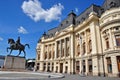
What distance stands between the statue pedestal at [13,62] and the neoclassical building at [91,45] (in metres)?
16.2

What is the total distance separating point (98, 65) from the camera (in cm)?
3142

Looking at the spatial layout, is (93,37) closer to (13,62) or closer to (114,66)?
(114,66)

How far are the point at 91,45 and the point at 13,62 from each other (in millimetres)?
21613

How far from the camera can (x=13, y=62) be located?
24.4 metres

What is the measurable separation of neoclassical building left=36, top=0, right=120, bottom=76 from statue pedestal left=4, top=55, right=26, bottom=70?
1622 centimetres

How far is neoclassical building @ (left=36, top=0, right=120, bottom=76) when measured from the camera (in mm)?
28641

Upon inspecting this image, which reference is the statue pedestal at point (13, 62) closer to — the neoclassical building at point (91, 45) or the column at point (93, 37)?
the neoclassical building at point (91, 45)

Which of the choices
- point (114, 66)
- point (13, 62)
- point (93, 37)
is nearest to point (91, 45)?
point (93, 37)

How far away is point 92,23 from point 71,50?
1364cm

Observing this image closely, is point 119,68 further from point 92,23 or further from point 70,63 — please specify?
point 70,63

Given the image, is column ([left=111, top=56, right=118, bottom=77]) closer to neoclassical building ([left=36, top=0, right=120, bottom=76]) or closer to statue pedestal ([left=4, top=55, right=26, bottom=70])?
neoclassical building ([left=36, top=0, right=120, bottom=76])

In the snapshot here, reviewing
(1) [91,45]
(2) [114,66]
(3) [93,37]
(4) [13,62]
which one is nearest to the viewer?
(4) [13,62]

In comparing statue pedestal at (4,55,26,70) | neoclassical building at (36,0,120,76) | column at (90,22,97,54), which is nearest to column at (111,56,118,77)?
neoclassical building at (36,0,120,76)

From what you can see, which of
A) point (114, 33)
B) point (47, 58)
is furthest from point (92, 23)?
point (47, 58)
